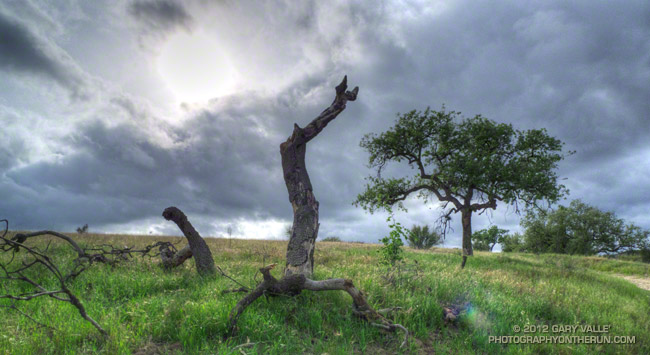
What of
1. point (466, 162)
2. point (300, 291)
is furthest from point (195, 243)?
point (466, 162)

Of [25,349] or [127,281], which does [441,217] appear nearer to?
[127,281]

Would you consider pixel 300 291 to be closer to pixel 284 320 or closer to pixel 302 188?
pixel 284 320

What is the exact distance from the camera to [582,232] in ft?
159

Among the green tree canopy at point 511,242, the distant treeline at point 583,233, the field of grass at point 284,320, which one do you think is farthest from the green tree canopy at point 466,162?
the green tree canopy at point 511,242

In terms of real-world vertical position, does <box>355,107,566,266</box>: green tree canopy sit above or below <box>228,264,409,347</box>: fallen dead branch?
above

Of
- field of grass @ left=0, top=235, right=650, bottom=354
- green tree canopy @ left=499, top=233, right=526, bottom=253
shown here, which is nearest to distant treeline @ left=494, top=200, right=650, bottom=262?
green tree canopy @ left=499, top=233, right=526, bottom=253

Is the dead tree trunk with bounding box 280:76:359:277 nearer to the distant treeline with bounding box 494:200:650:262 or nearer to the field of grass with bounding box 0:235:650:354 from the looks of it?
the field of grass with bounding box 0:235:650:354

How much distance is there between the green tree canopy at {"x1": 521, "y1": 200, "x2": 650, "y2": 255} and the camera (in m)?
46.6

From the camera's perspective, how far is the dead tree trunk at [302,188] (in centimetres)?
671

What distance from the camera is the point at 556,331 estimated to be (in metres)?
5.69

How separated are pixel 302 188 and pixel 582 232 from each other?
195 feet

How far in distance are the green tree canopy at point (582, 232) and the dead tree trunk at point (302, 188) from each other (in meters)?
49.4

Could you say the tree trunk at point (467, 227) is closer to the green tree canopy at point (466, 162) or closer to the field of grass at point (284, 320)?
the green tree canopy at point (466, 162)

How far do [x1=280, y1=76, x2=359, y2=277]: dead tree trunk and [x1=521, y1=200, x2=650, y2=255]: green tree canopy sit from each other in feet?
162
